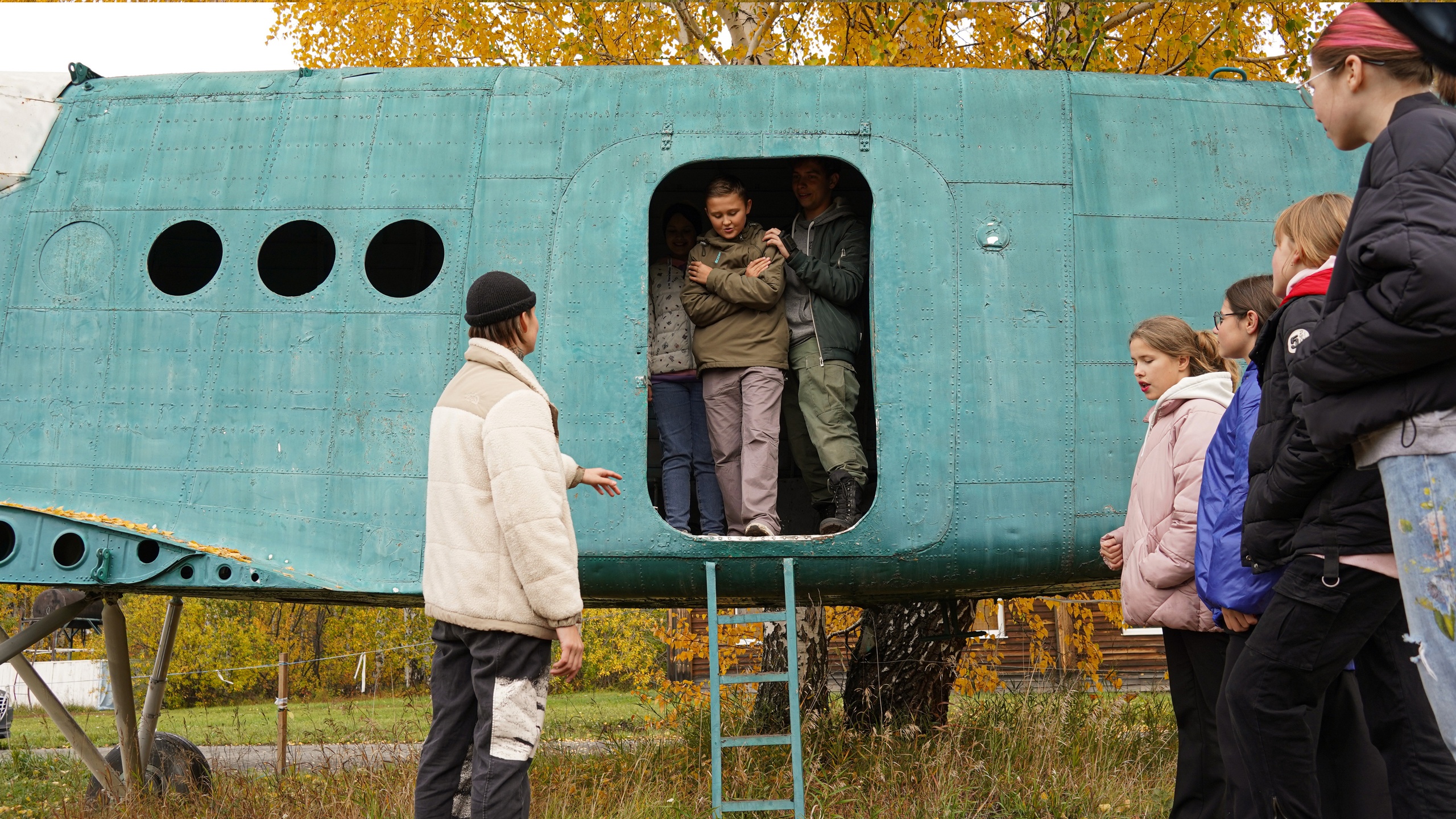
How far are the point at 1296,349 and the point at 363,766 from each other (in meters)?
5.76

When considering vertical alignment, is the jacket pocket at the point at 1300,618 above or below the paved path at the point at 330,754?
above

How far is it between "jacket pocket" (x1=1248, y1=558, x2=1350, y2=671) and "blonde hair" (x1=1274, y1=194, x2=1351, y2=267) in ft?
3.08

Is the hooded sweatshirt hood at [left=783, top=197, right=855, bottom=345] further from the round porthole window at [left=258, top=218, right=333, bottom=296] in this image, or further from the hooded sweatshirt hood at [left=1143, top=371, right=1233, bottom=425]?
the round porthole window at [left=258, top=218, right=333, bottom=296]

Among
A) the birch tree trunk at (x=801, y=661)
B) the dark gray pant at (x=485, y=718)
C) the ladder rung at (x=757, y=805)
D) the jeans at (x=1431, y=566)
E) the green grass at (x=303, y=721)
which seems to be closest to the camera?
the jeans at (x=1431, y=566)

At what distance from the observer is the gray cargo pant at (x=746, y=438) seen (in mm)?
5434

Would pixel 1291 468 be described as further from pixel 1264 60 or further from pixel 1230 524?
pixel 1264 60

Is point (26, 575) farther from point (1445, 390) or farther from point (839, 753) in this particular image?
point (1445, 390)

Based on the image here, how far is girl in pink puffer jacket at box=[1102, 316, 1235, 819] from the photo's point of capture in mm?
3949

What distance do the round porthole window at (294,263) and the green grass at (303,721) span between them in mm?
4058

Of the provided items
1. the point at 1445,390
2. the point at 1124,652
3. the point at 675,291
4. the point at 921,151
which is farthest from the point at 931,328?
the point at 1124,652

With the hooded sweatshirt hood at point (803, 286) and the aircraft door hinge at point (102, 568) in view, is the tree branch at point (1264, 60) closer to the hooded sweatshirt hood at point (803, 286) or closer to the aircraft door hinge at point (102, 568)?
the hooded sweatshirt hood at point (803, 286)

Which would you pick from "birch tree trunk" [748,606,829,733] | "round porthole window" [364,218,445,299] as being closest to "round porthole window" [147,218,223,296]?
"round porthole window" [364,218,445,299]

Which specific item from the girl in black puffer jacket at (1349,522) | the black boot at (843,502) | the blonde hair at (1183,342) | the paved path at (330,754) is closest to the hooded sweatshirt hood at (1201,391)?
the blonde hair at (1183,342)

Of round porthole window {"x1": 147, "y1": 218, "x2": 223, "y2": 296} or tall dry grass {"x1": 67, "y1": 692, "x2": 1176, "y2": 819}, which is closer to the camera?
tall dry grass {"x1": 67, "y1": 692, "x2": 1176, "y2": 819}
